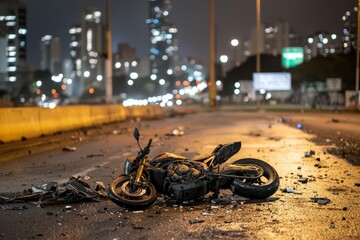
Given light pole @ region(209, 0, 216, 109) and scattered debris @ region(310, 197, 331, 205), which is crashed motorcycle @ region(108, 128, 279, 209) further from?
light pole @ region(209, 0, 216, 109)

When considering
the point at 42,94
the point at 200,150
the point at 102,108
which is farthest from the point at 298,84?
the point at 200,150

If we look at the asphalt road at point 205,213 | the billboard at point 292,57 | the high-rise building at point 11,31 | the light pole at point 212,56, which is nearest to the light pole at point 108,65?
the high-rise building at point 11,31

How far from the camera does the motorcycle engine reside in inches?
316

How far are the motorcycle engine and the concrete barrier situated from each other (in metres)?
10.9

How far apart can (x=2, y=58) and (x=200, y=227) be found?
70.9 ft

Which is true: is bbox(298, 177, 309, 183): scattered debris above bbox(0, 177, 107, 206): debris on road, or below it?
below

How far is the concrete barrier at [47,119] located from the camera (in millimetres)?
18328

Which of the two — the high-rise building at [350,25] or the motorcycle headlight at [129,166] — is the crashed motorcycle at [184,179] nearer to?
the motorcycle headlight at [129,166]

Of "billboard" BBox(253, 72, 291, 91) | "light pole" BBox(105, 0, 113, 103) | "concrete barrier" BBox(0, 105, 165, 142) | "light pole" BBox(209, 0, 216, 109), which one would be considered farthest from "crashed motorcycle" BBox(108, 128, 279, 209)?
"billboard" BBox(253, 72, 291, 91)

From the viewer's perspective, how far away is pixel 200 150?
16.9m

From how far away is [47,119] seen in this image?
73.2ft

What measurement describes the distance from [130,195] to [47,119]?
50.0ft

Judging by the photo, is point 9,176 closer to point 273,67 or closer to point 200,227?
point 200,227

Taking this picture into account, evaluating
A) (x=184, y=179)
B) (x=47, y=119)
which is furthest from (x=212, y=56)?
(x=184, y=179)
